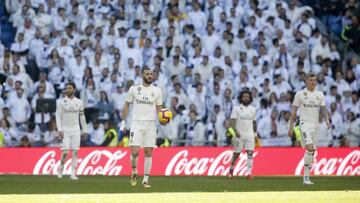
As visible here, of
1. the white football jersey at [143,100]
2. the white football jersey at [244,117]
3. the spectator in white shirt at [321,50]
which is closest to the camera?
the white football jersey at [143,100]

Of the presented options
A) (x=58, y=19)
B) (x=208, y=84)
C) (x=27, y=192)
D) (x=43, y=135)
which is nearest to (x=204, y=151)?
(x=208, y=84)

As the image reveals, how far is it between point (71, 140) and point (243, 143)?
495 centimetres

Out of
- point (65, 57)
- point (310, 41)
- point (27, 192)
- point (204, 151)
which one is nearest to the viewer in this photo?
point (27, 192)

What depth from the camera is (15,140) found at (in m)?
30.7

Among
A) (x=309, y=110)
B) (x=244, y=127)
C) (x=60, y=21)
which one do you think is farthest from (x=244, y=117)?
(x=60, y=21)

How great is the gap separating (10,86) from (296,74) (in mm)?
9764

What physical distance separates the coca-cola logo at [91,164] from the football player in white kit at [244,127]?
3.91m

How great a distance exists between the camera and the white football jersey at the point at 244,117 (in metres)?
27.6

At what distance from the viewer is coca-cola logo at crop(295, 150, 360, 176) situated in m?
29.7

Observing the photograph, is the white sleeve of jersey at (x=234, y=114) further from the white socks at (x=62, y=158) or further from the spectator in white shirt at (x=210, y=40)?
the spectator in white shirt at (x=210, y=40)

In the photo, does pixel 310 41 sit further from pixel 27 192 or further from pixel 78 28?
pixel 27 192

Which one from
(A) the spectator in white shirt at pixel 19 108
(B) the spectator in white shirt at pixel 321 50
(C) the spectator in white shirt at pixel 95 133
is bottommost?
(C) the spectator in white shirt at pixel 95 133

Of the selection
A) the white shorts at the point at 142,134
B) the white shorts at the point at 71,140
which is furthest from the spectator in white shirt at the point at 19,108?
the white shorts at the point at 142,134

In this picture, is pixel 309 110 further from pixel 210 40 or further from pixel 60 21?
pixel 60 21
